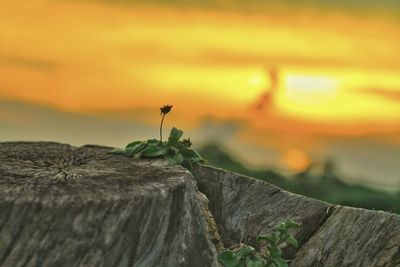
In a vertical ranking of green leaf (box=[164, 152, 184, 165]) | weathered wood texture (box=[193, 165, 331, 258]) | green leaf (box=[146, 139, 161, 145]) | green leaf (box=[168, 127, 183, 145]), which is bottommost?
weathered wood texture (box=[193, 165, 331, 258])

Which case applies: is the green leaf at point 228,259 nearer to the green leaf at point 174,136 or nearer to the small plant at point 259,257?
the small plant at point 259,257

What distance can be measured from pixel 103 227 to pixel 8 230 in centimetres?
63

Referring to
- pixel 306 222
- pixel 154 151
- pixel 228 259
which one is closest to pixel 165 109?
pixel 154 151

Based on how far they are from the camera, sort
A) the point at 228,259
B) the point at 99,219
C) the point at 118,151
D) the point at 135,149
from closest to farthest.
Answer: the point at 99,219 → the point at 228,259 → the point at 135,149 → the point at 118,151

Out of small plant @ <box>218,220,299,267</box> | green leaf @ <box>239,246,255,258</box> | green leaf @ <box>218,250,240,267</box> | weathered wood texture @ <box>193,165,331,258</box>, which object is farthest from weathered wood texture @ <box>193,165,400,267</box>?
green leaf @ <box>218,250,240,267</box>

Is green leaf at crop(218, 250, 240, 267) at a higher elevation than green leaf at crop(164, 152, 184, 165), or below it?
below

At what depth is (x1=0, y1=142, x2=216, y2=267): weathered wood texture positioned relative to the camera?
5.50 meters

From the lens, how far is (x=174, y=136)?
6.88 m

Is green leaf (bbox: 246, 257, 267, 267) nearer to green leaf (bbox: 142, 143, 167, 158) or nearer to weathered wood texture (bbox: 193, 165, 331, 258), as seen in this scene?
weathered wood texture (bbox: 193, 165, 331, 258)

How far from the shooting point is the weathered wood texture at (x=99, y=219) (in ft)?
18.0

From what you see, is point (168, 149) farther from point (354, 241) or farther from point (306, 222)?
point (354, 241)

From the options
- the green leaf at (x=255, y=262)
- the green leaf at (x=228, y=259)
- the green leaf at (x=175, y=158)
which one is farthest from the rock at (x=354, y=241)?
the green leaf at (x=175, y=158)

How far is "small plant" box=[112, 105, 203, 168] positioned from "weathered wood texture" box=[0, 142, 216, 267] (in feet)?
1.57

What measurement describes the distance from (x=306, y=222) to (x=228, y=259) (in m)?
1.23
